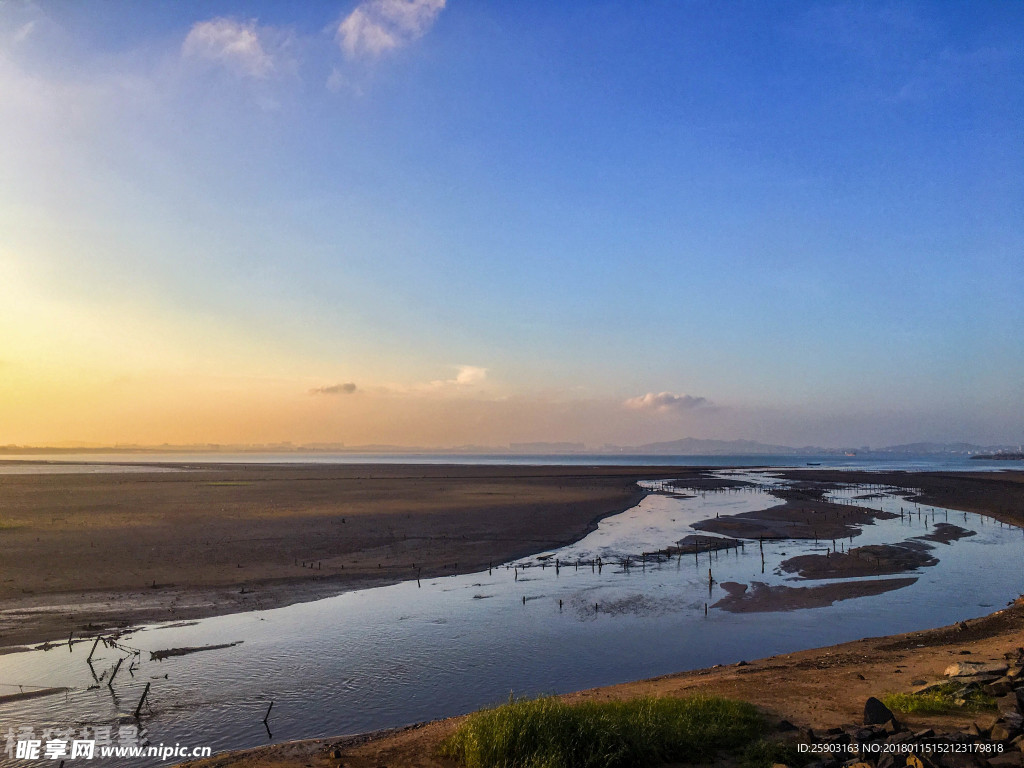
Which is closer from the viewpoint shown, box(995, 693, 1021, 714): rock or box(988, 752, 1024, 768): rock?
box(988, 752, 1024, 768): rock

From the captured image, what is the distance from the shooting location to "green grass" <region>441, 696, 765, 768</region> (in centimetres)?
924

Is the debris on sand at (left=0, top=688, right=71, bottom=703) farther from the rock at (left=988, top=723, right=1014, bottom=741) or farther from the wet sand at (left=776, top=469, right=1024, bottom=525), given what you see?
the wet sand at (left=776, top=469, right=1024, bottom=525)

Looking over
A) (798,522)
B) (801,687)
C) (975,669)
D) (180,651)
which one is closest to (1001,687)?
(975,669)

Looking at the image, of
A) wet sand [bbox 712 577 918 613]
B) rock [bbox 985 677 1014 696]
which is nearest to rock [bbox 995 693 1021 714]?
rock [bbox 985 677 1014 696]

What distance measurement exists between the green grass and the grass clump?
9.51ft

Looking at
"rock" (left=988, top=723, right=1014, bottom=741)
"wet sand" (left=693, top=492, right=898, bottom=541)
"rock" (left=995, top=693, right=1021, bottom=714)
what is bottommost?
"wet sand" (left=693, top=492, right=898, bottom=541)

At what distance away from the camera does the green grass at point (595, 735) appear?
9.24m

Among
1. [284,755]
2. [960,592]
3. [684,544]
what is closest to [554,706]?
[284,755]

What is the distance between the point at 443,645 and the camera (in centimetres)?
1867

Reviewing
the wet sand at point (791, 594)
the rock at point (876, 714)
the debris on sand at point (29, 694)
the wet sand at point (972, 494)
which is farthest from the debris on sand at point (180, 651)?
the wet sand at point (972, 494)

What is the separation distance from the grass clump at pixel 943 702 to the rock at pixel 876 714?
3.47 feet

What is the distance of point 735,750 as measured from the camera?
9.98m

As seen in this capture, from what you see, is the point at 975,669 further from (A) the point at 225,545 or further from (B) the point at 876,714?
(A) the point at 225,545

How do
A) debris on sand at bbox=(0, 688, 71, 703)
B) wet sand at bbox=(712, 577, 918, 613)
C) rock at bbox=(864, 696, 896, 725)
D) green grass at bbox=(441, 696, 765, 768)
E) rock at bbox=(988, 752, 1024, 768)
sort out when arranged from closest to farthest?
rock at bbox=(988, 752, 1024, 768)
green grass at bbox=(441, 696, 765, 768)
rock at bbox=(864, 696, 896, 725)
debris on sand at bbox=(0, 688, 71, 703)
wet sand at bbox=(712, 577, 918, 613)
